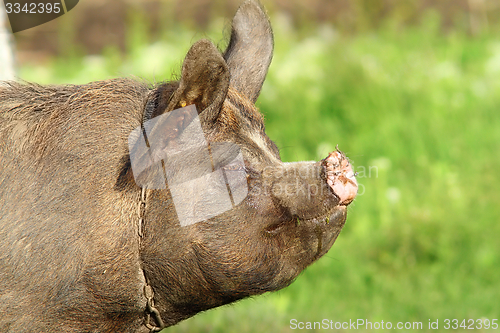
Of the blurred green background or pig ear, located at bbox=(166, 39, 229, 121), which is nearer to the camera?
pig ear, located at bbox=(166, 39, 229, 121)

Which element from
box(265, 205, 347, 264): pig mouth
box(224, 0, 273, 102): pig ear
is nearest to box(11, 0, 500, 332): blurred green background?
box(224, 0, 273, 102): pig ear

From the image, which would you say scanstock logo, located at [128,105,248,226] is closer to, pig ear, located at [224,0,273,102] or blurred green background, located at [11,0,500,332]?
blurred green background, located at [11,0,500,332]

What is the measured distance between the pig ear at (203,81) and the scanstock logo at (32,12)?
328cm

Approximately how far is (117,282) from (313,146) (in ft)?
14.2

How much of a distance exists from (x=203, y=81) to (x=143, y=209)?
0.59 m

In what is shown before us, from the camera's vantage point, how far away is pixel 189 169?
2459mm

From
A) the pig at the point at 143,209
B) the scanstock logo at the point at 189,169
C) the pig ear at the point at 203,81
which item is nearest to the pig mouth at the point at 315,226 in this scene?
the pig at the point at 143,209

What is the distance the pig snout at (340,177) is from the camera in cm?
250

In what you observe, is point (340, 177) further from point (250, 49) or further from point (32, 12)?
point (32, 12)

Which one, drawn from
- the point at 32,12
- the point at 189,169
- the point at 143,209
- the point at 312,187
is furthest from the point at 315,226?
the point at 32,12

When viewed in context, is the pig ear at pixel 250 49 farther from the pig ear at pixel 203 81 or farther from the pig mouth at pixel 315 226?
the pig mouth at pixel 315 226

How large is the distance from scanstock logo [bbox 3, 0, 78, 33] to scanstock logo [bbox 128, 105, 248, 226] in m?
3.25

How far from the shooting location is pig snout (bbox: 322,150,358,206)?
8.21ft

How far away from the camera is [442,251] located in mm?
5371
